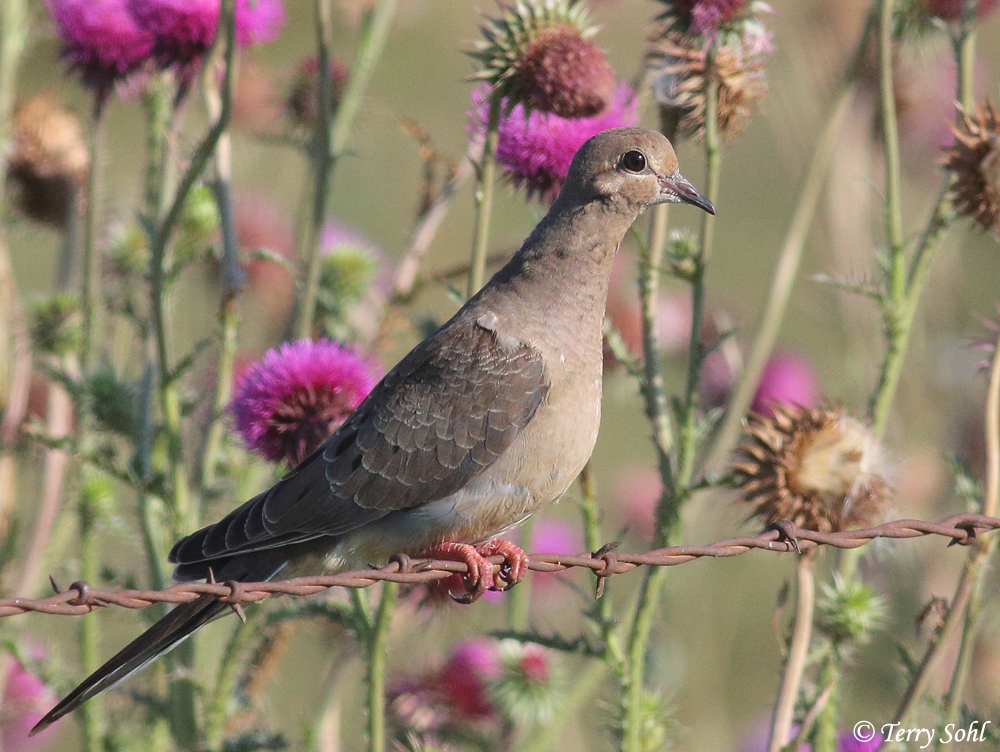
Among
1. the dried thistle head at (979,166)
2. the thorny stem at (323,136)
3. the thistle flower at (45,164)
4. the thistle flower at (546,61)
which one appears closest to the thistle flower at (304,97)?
the thistle flower at (45,164)

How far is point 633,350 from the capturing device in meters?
7.07

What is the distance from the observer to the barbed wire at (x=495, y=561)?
260cm

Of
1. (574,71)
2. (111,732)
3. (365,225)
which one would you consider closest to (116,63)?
(574,71)

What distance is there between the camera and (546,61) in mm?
4215

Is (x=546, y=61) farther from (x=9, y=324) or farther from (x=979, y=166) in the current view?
(x=9, y=324)

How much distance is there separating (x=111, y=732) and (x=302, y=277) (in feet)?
8.06

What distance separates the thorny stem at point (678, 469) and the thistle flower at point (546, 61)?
447 mm

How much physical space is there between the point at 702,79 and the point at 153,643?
2.95 meters

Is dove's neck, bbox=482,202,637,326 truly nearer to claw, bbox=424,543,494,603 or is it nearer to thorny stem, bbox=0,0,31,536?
claw, bbox=424,543,494,603

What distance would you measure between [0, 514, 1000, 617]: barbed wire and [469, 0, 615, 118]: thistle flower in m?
1.76

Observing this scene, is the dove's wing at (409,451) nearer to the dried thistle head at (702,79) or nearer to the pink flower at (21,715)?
the dried thistle head at (702,79)

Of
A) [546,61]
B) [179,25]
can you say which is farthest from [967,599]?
[179,25]

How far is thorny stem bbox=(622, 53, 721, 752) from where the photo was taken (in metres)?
4.05

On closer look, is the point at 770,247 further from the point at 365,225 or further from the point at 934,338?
the point at 934,338
